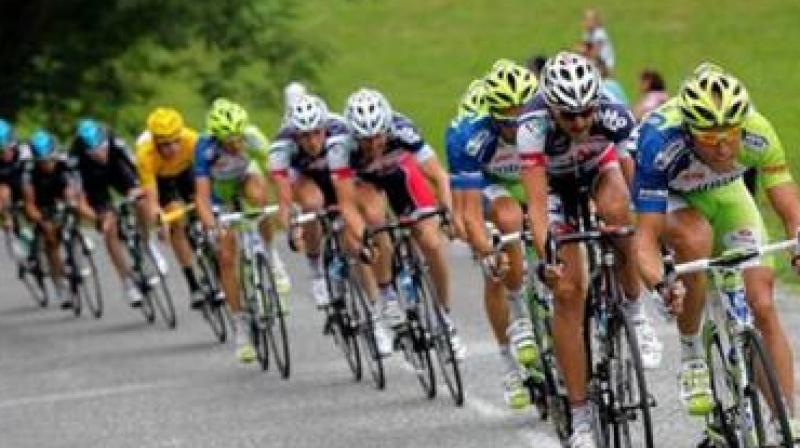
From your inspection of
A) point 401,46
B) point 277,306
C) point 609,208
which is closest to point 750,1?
point 401,46

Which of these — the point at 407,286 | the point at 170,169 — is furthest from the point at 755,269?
the point at 170,169

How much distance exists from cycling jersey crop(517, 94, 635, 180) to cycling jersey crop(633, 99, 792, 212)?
0.89 m

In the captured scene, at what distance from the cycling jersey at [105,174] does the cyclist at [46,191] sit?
122 centimetres

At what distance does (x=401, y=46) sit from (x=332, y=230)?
4042cm

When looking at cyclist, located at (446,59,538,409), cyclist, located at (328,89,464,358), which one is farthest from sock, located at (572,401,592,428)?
cyclist, located at (328,89,464,358)

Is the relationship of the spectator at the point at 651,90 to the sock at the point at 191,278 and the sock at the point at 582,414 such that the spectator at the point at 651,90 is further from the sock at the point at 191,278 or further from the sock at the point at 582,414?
the sock at the point at 582,414

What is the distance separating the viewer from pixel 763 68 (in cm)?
4038

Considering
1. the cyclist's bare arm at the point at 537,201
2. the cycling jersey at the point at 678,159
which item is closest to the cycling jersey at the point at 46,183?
the cyclist's bare arm at the point at 537,201

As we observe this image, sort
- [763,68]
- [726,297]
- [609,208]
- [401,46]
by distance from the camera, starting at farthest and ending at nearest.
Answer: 1. [401,46]
2. [763,68]
3. [609,208]
4. [726,297]

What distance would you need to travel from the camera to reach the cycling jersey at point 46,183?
21.8m

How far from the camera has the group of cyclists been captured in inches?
366

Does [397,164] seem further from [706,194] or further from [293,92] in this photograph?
[706,194]

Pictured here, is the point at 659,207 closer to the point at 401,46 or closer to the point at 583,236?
the point at 583,236

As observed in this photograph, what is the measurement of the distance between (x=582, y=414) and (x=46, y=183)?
1247 centimetres
